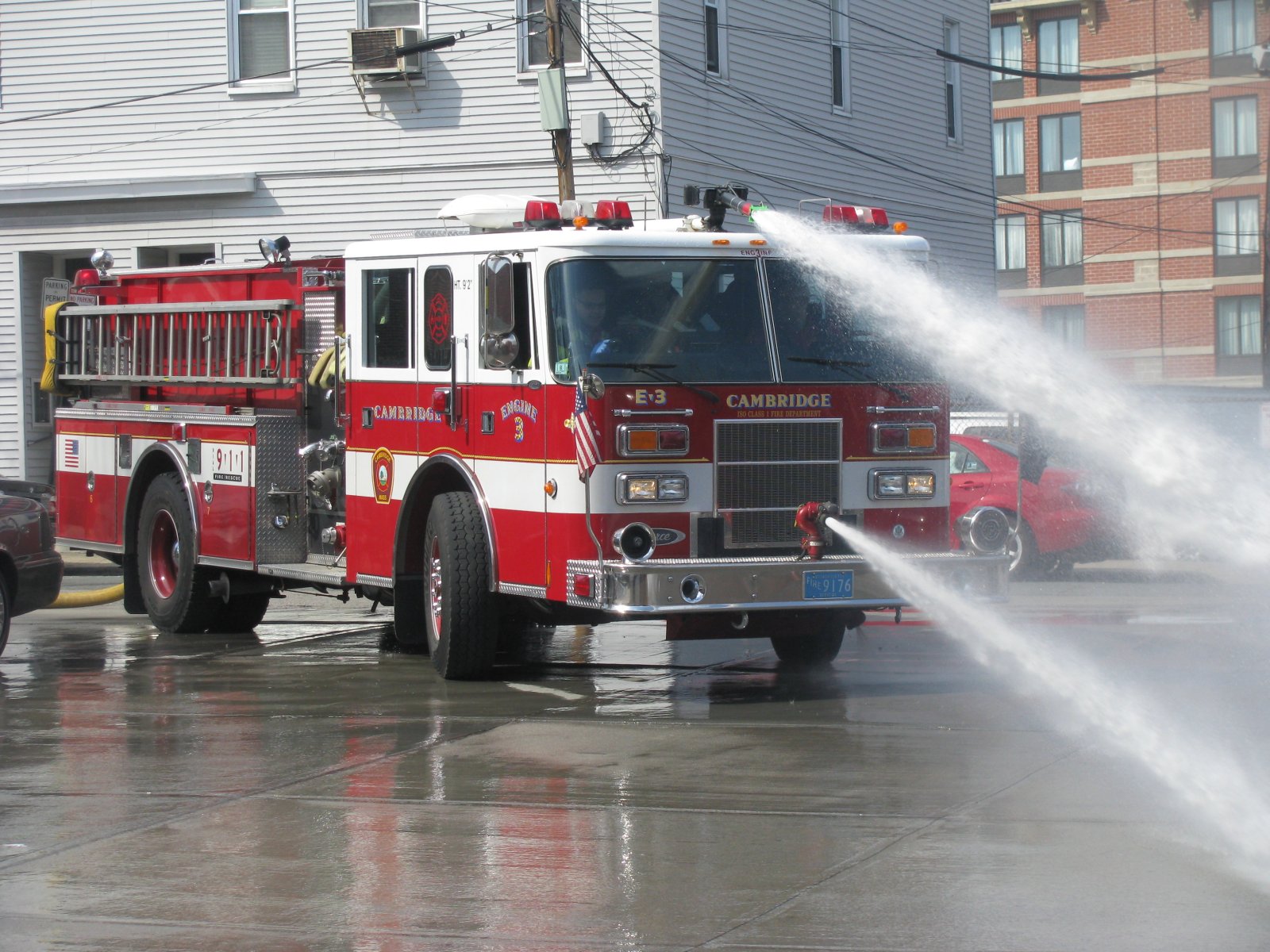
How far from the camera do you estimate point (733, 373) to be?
10086 mm

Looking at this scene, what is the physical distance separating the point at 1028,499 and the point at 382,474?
8369 millimetres

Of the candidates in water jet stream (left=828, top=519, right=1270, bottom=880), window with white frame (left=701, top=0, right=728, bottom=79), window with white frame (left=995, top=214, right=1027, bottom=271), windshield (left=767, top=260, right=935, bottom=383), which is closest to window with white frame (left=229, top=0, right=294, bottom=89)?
window with white frame (left=701, top=0, right=728, bottom=79)

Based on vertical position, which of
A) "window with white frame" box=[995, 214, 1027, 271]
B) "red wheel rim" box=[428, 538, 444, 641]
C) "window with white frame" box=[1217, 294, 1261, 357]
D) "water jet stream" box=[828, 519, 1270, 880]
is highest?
"window with white frame" box=[995, 214, 1027, 271]

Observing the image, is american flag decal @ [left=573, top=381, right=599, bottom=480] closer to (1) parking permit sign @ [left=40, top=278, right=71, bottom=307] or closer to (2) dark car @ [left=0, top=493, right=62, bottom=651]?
(2) dark car @ [left=0, top=493, right=62, bottom=651]

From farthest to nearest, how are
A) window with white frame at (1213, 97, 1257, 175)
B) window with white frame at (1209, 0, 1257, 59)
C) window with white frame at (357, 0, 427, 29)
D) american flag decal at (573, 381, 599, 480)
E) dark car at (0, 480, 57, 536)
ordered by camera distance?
window with white frame at (1213, 97, 1257, 175), window with white frame at (1209, 0, 1257, 59), window with white frame at (357, 0, 427, 29), dark car at (0, 480, 57, 536), american flag decal at (573, 381, 599, 480)

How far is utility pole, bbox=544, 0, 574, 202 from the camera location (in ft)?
61.7

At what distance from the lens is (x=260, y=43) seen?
2447cm

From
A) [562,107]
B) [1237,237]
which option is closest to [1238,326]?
[1237,237]

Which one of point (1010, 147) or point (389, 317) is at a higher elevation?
point (1010, 147)

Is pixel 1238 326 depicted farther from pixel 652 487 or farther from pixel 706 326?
pixel 652 487

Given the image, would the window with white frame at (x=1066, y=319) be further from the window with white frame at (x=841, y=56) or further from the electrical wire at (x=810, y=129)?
the window with white frame at (x=841, y=56)

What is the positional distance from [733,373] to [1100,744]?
289 centimetres

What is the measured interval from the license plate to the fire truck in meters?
0.02

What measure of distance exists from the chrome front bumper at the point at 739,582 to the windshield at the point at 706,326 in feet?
3.39
